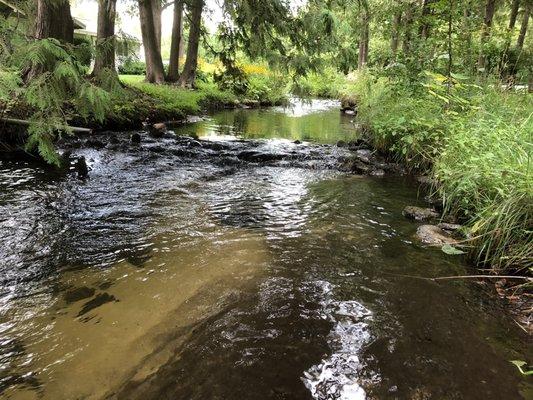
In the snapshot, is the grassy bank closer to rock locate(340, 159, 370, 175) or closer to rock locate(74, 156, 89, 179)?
rock locate(340, 159, 370, 175)

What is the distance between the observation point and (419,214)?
5.10 m

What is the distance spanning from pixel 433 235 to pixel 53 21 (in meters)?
8.40

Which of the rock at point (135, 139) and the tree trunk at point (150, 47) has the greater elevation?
the tree trunk at point (150, 47)

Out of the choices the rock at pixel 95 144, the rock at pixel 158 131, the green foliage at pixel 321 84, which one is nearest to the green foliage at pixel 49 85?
the green foliage at pixel 321 84

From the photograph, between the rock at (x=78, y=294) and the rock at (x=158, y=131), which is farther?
the rock at (x=158, y=131)

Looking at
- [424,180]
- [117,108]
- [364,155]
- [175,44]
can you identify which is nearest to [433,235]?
[424,180]

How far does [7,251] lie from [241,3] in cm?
459

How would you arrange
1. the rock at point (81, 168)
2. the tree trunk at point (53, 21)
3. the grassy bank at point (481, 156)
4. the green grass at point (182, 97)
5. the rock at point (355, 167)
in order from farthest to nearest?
the green grass at point (182, 97), the rock at point (355, 167), the tree trunk at point (53, 21), the rock at point (81, 168), the grassy bank at point (481, 156)

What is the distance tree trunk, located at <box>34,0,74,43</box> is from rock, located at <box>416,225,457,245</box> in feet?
20.7

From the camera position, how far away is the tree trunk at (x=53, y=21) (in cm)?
666

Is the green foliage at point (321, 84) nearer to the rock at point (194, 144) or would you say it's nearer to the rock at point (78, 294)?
the rock at point (194, 144)

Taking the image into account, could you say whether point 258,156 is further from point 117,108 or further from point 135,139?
point 117,108

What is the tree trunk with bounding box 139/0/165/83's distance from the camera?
48.7ft

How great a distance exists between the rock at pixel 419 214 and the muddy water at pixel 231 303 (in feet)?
0.59
